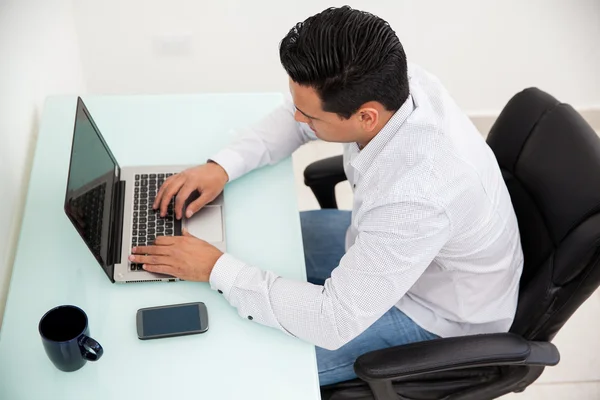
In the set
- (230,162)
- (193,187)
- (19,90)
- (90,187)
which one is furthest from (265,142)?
(19,90)

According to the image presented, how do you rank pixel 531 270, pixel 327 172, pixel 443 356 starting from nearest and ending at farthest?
pixel 443 356 < pixel 531 270 < pixel 327 172

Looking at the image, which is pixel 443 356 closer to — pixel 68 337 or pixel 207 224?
pixel 207 224

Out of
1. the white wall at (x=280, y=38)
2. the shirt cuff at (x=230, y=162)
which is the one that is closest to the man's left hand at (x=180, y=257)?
the shirt cuff at (x=230, y=162)

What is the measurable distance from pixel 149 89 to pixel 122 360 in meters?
1.39

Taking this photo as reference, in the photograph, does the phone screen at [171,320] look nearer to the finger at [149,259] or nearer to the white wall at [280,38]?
the finger at [149,259]

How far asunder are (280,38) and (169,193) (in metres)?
1.03

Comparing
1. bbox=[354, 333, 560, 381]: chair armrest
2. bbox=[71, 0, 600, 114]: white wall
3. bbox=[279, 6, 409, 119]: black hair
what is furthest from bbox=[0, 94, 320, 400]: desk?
bbox=[71, 0, 600, 114]: white wall

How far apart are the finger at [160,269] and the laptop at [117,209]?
16 mm

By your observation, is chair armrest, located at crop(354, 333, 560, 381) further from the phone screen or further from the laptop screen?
the laptop screen

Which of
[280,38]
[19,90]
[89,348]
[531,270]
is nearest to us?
[89,348]

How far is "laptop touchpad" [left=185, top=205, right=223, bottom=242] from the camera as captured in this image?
1.38 meters

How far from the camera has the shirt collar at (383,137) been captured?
1.24 metres

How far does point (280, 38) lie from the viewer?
7.40ft

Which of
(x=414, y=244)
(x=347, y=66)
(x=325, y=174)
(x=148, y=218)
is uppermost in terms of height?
(x=347, y=66)
